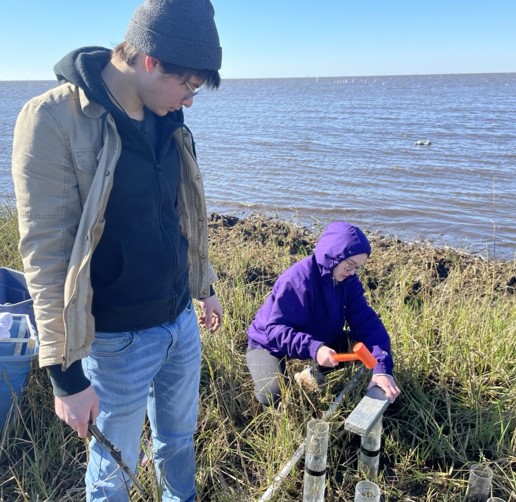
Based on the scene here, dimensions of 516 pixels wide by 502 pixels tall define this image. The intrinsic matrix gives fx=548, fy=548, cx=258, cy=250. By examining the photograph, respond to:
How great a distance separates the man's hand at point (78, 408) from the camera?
1663 mm

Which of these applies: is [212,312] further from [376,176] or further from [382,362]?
[376,176]

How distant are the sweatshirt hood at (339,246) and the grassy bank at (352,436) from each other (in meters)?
0.65

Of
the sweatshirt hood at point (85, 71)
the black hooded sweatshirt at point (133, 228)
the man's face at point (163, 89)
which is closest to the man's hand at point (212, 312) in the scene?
the black hooded sweatshirt at point (133, 228)

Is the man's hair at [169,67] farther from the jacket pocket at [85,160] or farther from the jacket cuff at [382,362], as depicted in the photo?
the jacket cuff at [382,362]

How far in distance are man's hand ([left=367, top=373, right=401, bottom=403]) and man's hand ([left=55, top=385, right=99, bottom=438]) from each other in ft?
5.18

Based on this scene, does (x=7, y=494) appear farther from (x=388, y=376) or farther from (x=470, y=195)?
(x=470, y=195)

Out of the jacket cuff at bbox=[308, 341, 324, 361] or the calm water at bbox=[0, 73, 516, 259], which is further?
the calm water at bbox=[0, 73, 516, 259]

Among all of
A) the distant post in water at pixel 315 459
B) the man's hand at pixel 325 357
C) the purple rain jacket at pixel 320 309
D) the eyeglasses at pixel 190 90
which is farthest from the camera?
the purple rain jacket at pixel 320 309

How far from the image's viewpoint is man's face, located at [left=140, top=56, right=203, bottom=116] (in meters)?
1.69

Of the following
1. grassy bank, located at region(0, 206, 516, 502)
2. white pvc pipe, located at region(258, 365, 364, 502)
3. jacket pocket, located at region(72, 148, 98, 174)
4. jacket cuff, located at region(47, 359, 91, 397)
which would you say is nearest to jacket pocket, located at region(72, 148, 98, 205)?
jacket pocket, located at region(72, 148, 98, 174)

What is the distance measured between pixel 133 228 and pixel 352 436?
5.66 feet

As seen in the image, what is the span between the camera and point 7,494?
2535 mm

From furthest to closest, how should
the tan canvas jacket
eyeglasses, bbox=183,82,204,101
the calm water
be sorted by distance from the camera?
1. the calm water
2. eyeglasses, bbox=183,82,204,101
3. the tan canvas jacket

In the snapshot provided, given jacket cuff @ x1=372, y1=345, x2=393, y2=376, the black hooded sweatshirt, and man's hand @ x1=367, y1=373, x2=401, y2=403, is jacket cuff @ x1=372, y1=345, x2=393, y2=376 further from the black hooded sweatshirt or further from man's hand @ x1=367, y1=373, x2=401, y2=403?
the black hooded sweatshirt
